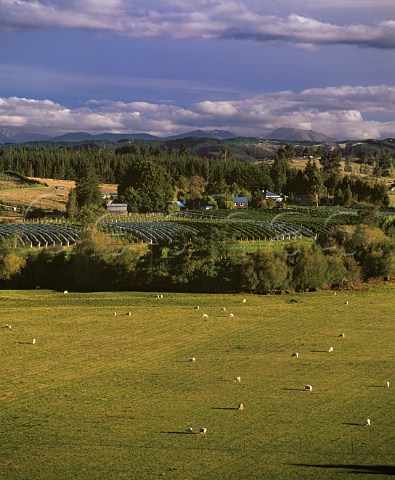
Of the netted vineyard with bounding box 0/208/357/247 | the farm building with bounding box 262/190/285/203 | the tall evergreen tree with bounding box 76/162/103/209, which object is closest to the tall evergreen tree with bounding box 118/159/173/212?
the tall evergreen tree with bounding box 76/162/103/209

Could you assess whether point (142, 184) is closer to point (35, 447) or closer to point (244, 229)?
point (244, 229)

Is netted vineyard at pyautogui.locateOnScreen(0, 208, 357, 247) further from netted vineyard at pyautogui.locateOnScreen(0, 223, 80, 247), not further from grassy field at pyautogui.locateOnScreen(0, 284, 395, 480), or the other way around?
grassy field at pyautogui.locateOnScreen(0, 284, 395, 480)

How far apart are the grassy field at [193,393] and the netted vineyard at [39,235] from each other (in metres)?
19.4

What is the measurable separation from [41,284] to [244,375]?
1575 inches

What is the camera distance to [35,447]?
31375mm

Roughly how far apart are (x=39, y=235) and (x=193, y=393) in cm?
5238

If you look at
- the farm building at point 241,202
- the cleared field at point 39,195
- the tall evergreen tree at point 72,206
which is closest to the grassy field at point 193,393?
the tall evergreen tree at point 72,206

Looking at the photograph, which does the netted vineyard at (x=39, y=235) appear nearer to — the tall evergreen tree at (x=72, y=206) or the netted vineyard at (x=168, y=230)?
the netted vineyard at (x=168, y=230)

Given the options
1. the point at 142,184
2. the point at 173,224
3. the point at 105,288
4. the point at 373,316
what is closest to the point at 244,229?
the point at 173,224

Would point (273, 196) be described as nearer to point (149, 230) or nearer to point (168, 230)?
point (168, 230)

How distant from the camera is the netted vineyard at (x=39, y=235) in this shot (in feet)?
272

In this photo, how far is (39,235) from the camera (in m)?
87.2

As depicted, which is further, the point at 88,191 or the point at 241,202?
the point at 241,202

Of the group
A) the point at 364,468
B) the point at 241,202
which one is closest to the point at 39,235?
the point at 364,468
